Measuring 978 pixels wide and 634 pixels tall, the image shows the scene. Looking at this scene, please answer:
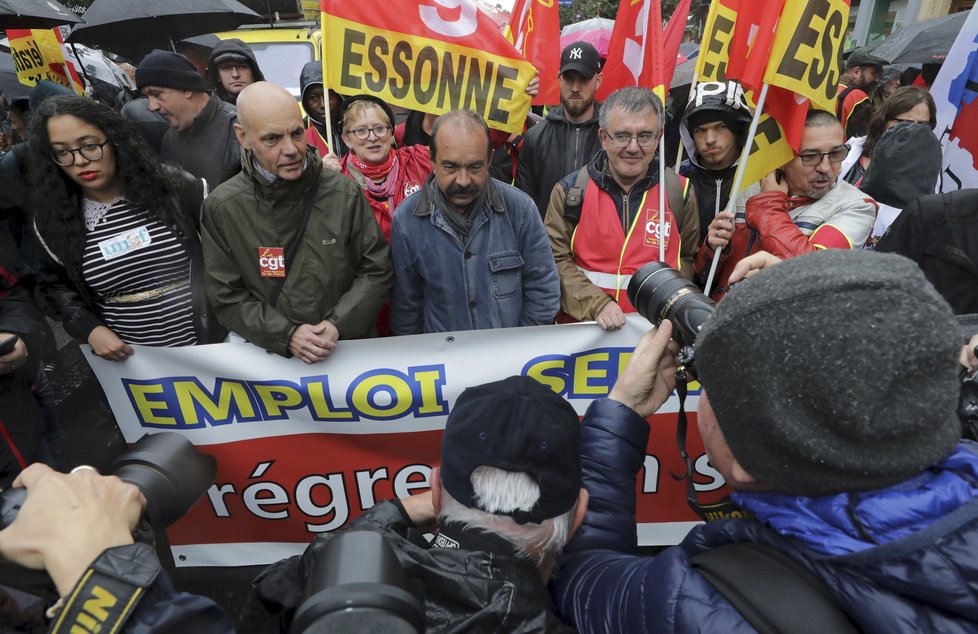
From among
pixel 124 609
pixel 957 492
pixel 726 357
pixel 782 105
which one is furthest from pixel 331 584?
pixel 782 105

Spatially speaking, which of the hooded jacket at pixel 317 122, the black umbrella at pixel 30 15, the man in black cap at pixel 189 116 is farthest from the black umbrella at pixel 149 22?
the man in black cap at pixel 189 116

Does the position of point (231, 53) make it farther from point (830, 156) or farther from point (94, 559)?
point (94, 559)

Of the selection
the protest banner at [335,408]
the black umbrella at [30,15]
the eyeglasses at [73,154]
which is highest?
the black umbrella at [30,15]

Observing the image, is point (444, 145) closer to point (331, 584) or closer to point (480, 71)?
point (480, 71)

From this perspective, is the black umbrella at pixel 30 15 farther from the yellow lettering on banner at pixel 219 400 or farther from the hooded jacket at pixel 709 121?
the hooded jacket at pixel 709 121

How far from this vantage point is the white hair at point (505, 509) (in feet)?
3.66

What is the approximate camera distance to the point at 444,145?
2465mm

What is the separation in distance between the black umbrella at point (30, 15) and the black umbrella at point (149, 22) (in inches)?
30.4

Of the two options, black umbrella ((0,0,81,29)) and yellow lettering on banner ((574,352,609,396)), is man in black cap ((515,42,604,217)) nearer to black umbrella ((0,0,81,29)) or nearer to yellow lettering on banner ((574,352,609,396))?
yellow lettering on banner ((574,352,609,396))

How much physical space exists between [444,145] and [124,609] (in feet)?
6.57

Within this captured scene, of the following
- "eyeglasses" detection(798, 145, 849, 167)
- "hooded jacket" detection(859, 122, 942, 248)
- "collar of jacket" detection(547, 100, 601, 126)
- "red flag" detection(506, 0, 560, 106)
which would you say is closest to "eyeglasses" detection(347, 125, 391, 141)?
"red flag" detection(506, 0, 560, 106)

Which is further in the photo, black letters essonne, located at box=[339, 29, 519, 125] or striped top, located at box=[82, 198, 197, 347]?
black letters essonne, located at box=[339, 29, 519, 125]

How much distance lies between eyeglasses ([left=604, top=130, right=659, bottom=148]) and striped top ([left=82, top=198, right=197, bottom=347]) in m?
2.04

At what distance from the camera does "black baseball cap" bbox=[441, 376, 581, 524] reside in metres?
1.13
